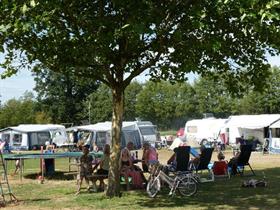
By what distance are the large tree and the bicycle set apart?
795 millimetres

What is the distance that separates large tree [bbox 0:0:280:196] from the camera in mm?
8703

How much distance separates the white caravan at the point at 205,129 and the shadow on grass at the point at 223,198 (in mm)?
26721

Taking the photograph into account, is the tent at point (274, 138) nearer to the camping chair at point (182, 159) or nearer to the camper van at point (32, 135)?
the camper van at point (32, 135)

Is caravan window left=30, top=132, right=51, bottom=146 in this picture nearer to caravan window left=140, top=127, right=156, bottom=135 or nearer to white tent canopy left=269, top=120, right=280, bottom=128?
A: caravan window left=140, top=127, right=156, bottom=135

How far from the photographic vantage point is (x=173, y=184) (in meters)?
12.0

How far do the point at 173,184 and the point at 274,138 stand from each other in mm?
20922

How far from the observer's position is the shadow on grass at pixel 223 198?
1064 centimetres

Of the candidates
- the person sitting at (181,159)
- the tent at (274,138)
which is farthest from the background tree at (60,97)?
the person sitting at (181,159)

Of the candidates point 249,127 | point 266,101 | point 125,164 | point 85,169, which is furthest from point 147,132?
point 85,169

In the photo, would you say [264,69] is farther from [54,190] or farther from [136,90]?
[136,90]

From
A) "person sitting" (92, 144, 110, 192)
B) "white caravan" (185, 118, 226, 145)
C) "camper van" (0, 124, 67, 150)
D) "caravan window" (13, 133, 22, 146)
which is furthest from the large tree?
"caravan window" (13, 133, 22, 146)

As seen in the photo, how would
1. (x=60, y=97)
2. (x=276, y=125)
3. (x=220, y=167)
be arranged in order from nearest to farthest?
(x=220, y=167) → (x=276, y=125) → (x=60, y=97)

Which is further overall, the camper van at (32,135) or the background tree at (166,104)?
the background tree at (166,104)

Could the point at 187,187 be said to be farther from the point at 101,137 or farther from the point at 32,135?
the point at 32,135
